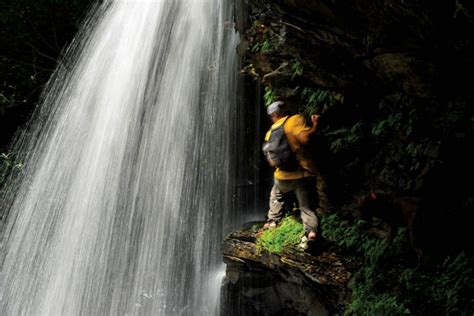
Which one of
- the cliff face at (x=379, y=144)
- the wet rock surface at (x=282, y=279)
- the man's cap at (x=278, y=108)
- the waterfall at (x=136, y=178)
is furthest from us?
the waterfall at (x=136, y=178)

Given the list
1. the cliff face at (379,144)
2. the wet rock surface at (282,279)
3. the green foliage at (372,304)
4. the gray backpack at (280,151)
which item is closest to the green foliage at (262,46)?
the cliff face at (379,144)

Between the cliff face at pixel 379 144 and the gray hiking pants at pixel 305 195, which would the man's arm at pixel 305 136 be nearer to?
the cliff face at pixel 379 144

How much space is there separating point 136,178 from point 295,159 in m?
4.42

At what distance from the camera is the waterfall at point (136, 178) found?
29.7 feet

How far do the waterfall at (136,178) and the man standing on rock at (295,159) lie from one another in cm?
333

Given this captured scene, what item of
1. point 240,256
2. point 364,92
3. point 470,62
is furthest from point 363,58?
point 240,256

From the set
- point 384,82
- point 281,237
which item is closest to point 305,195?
point 281,237

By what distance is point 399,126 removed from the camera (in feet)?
18.5

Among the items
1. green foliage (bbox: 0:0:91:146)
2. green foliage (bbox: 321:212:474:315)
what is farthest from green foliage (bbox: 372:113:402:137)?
green foliage (bbox: 0:0:91:146)

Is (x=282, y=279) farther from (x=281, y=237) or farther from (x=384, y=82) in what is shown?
(x=384, y=82)

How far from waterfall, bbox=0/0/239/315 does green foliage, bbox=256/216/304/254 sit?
2.59 meters

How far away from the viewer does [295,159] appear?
6.28 metres

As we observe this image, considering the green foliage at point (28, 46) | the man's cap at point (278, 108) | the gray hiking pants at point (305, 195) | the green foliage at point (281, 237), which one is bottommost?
the green foliage at point (281, 237)

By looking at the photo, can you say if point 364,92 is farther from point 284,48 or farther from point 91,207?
point 91,207
